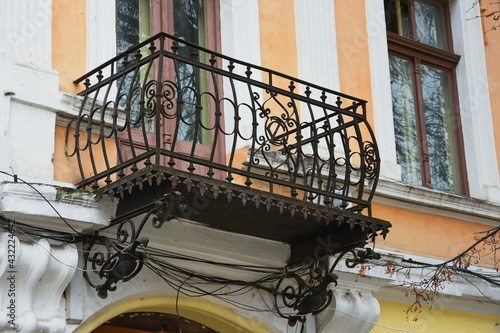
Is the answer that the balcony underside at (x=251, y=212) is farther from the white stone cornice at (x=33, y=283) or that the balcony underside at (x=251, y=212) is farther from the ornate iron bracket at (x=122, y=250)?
the white stone cornice at (x=33, y=283)

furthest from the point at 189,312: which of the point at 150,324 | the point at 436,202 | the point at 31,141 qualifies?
the point at 436,202

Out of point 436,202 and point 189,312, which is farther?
point 436,202

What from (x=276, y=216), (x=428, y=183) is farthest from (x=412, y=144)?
(x=276, y=216)

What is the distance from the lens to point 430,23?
34.3ft

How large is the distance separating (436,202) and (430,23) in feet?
6.79

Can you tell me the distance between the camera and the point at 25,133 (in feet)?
→ 22.8

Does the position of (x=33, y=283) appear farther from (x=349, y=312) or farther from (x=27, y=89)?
(x=349, y=312)

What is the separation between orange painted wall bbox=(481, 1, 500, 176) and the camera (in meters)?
10.1

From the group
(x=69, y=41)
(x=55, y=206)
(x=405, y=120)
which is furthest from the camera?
(x=405, y=120)

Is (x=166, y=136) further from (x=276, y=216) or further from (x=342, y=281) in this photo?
(x=342, y=281)

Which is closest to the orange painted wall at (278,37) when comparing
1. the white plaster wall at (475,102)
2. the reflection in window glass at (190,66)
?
the reflection in window glass at (190,66)

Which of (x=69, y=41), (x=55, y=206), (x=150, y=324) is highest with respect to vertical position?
(x=69, y=41)

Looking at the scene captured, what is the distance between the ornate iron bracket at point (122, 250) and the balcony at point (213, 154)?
0.08 meters

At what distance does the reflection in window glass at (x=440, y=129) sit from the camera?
9922 millimetres
